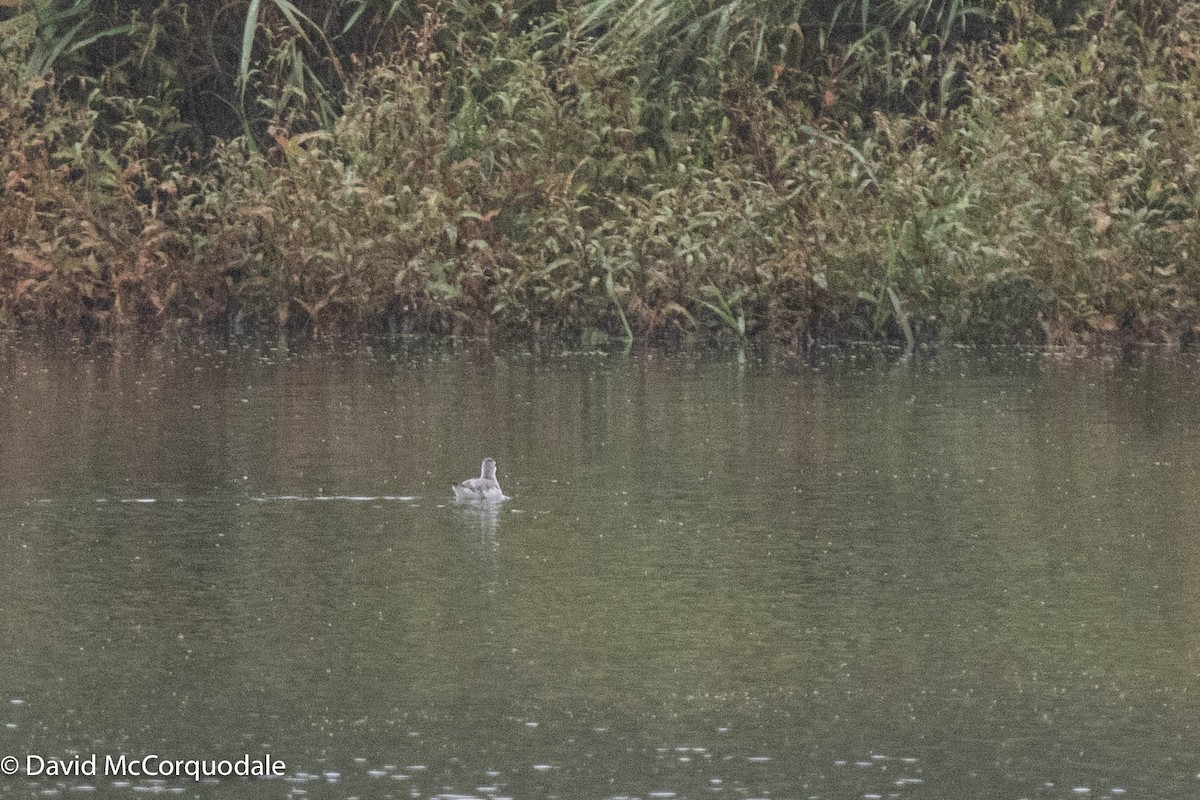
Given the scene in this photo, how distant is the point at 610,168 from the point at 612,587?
1046cm

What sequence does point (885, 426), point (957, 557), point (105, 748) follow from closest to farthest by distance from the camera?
point (105, 748) < point (957, 557) < point (885, 426)

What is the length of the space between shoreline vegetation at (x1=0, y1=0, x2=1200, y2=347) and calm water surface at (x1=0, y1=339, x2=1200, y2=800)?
2599 millimetres

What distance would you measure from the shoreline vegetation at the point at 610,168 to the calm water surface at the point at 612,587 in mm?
2599

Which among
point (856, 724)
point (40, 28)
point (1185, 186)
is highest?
point (40, 28)

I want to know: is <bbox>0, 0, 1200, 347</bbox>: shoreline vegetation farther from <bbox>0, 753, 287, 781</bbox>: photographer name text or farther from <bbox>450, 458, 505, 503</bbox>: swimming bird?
<bbox>0, 753, 287, 781</bbox>: photographer name text

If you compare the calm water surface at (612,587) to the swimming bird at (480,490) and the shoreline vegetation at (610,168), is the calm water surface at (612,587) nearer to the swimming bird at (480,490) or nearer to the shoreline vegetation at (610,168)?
the swimming bird at (480,490)

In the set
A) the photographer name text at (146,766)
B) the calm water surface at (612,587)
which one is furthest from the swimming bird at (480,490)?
the photographer name text at (146,766)

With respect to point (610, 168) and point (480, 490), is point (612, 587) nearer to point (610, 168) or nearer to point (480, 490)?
point (480, 490)

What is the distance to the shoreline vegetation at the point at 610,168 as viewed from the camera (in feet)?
59.6

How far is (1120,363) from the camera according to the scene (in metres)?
16.7

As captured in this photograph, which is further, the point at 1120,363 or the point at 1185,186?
the point at 1185,186

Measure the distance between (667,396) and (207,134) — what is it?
23.9 ft

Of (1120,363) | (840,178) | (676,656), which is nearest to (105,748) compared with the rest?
(676,656)

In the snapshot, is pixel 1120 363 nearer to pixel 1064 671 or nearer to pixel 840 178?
pixel 840 178
